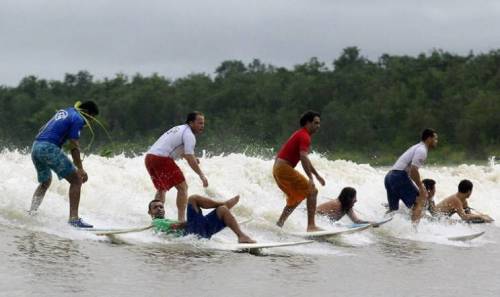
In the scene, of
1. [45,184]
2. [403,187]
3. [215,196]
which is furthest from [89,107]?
[215,196]

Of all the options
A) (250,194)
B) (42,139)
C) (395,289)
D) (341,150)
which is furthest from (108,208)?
(341,150)

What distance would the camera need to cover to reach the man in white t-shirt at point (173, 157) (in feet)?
39.1

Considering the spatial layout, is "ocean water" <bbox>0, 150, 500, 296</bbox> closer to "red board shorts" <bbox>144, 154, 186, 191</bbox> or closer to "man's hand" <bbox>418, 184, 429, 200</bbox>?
"man's hand" <bbox>418, 184, 429, 200</bbox>

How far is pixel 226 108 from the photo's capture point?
201 ft

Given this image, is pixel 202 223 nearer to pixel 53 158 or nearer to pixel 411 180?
pixel 53 158

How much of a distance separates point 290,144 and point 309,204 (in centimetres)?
77

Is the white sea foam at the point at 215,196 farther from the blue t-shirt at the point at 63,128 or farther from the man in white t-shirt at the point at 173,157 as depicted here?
the blue t-shirt at the point at 63,128

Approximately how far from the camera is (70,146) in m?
11.4

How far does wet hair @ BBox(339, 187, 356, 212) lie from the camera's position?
13648 mm

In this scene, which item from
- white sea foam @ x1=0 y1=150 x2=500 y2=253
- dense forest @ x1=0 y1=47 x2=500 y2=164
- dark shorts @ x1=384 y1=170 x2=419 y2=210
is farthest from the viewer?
dense forest @ x1=0 y1=47 x2=500 y2=164

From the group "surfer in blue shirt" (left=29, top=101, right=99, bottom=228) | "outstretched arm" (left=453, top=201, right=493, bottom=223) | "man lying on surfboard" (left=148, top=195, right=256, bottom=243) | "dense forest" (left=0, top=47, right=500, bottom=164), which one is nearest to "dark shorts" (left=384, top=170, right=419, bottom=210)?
"outstretched arm" (left=453, top=201, right=493, bottom=223)

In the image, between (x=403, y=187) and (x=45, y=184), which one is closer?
(x=45, y=184)

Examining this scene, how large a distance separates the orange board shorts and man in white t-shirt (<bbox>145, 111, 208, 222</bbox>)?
1.19 meters

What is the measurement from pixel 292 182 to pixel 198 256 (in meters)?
2.52
